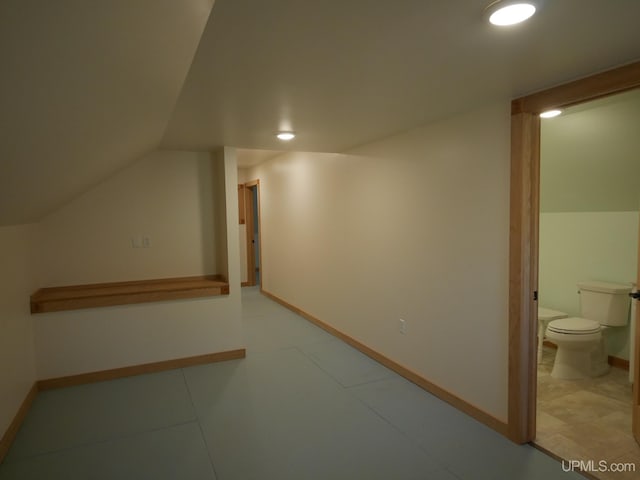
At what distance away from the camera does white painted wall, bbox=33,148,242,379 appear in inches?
134

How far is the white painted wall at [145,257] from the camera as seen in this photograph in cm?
340

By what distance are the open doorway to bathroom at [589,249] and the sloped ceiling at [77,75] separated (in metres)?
2.48

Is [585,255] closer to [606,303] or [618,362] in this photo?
[606,303]

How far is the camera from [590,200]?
354cm

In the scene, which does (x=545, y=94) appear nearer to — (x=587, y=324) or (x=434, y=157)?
(x=434, y=157)

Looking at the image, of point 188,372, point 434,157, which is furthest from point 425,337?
point 188,372

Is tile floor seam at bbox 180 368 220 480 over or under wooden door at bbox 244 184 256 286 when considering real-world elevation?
under

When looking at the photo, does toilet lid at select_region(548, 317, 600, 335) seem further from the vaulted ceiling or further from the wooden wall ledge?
the wooden wall ledge

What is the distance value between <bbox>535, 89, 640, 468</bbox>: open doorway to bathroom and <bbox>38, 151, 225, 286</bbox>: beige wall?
326 centimetres

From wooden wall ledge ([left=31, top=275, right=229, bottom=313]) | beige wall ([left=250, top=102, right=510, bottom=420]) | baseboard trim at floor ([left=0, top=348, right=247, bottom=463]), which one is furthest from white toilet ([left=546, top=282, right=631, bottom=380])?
wooden wall ledge ([left=31, top=275, right=229, bottom=313])

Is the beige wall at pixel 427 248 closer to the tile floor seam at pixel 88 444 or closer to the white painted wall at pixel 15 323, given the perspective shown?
the tile floor seam at pixel 88 444
